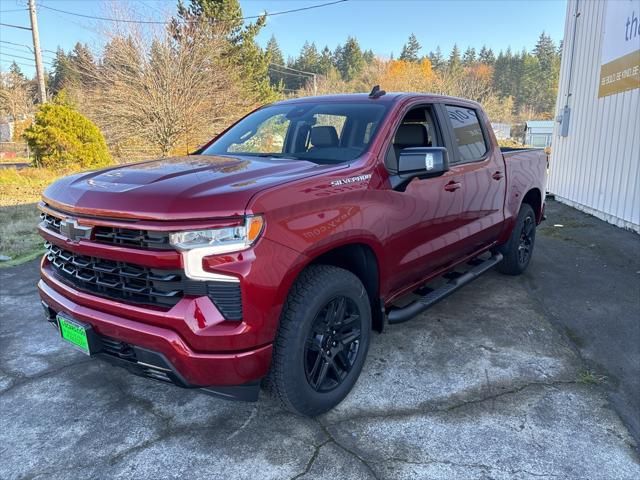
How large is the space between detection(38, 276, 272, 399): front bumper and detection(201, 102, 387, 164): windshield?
136 cm

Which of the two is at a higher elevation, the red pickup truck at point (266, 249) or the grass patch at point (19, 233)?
the red pickup truck at point (266, 249)

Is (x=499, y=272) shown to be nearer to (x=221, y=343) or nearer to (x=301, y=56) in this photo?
(x=221, y=343)

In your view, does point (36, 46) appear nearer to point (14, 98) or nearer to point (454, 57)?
point (14, 98)

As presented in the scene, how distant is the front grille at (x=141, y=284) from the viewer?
6.93ft

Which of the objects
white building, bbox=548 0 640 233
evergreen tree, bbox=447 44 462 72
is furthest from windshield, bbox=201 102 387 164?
evergreen tree, bbox=447 44 462 72

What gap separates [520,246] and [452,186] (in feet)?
6.86

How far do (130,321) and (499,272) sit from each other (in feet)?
14.4

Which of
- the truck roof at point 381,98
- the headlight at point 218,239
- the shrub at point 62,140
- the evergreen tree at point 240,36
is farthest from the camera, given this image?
the evergreen tree at point 240,36

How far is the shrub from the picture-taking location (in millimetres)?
13586

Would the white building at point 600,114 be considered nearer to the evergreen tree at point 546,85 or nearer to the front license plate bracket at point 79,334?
the front license plate bracket at point 79,334

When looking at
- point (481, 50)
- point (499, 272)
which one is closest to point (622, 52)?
point (499, 272)

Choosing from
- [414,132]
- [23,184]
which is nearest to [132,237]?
[414,132]

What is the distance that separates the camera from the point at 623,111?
767cm

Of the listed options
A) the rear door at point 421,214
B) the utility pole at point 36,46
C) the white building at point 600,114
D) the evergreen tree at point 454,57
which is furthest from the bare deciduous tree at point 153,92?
the evergreen tree at point 454,57
